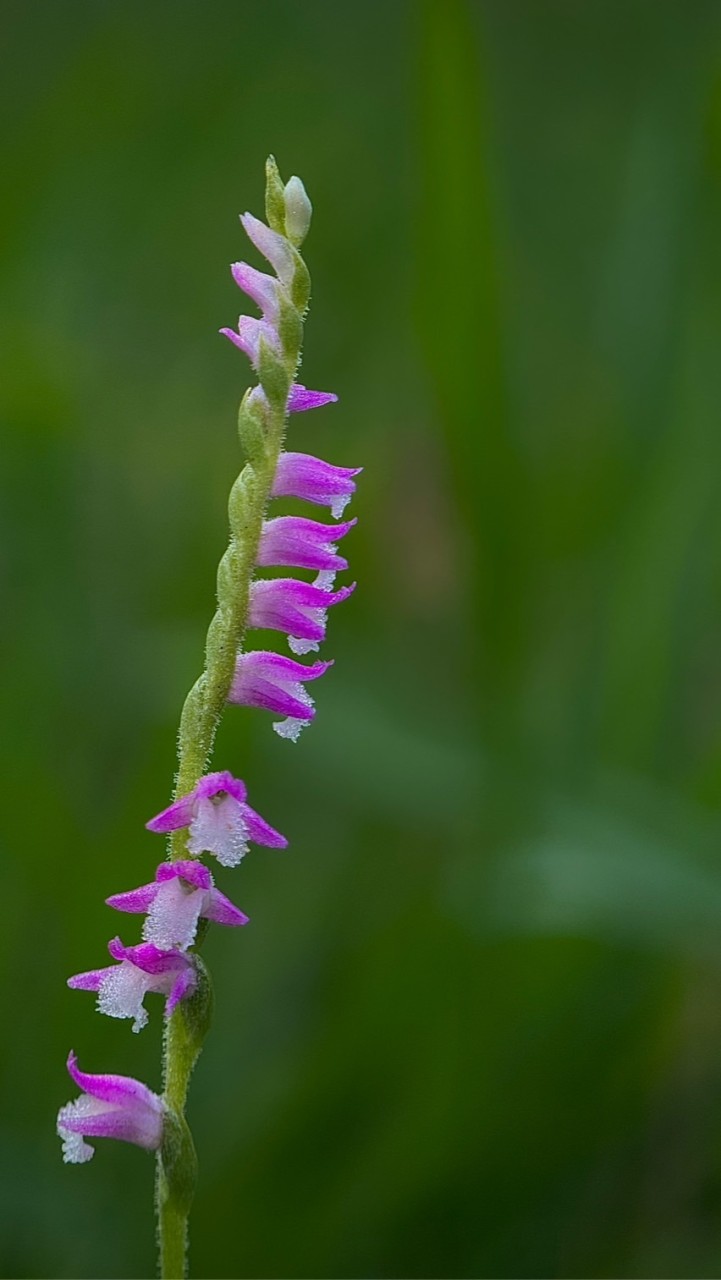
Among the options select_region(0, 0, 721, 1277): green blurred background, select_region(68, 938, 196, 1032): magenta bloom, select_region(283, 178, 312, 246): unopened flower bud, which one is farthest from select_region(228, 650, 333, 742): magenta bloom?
select_region(0, 0, 721, 1277): green blurred background

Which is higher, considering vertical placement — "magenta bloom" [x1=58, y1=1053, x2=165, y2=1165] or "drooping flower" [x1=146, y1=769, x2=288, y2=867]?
"drooping flower" [x1=146, y1=769, x2=288, y2=867]

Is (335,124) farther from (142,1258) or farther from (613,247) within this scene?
(142,1258)

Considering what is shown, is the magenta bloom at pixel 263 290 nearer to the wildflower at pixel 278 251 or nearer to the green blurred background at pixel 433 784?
the wildflower at pixel 278 251

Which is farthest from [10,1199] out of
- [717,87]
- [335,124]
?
[335,124]

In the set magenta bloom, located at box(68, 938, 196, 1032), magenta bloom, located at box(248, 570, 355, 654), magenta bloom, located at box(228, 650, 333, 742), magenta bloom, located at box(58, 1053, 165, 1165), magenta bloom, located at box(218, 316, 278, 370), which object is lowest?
magenta bloom, located at box(58, 1053, 165, 1165)

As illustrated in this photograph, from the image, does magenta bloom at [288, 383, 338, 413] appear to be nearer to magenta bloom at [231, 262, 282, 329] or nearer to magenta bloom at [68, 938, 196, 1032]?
magenta bloom at [231, 262, 282, 329]

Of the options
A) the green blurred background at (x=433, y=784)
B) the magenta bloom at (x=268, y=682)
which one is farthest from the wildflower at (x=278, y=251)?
the green blurred background at (x=433, y=784)

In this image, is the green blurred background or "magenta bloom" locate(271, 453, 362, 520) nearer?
"magenta bloom" locate(271, 453, 362, 520)
